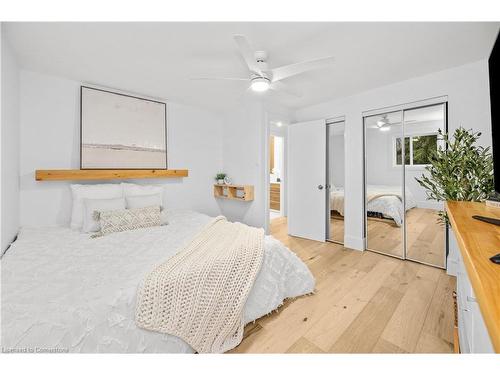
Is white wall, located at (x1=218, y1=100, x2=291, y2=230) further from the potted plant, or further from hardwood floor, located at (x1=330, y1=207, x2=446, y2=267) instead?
hardwood floor, located at (x1=330, y1=207, x2=446, y2=267)

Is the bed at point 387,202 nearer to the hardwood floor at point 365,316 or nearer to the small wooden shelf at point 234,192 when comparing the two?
the hardwood floor at point 365,316

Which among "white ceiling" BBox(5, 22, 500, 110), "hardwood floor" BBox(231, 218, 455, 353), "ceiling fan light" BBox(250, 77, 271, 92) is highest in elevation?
"white ceiling" BBox(5, 22, 500, 110)

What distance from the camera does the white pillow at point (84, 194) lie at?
238 centimetres

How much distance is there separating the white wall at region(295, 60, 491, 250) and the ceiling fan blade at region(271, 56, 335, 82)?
1.57 m

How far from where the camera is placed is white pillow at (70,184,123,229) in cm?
238

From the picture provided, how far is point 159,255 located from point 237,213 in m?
2.40

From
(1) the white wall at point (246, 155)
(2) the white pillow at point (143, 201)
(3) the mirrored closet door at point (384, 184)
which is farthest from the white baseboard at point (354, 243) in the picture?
(2) the white pillow at point (143, 201)

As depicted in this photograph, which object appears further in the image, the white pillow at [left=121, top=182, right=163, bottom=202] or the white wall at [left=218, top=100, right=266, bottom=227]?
the white wall at [left=218, top=100, right=266, bottom=227]

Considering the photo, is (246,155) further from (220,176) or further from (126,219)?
(126,219)

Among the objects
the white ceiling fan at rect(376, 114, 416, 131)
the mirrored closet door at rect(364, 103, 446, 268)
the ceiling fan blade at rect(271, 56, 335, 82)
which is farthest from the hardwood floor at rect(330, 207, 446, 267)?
the ceiling fan blade at rect(271, 56, 335, 82)

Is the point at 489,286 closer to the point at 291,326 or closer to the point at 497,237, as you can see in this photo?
the point at 497,237

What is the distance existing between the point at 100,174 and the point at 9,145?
823mm

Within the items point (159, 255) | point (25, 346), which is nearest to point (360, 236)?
point (159, 255)

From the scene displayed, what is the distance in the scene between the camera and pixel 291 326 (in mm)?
1642
